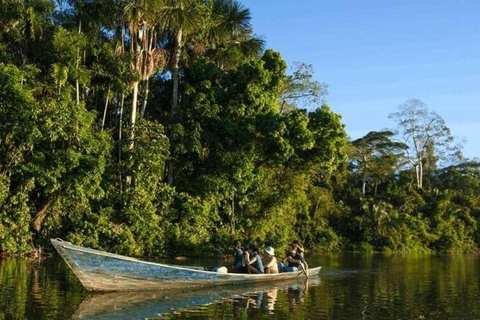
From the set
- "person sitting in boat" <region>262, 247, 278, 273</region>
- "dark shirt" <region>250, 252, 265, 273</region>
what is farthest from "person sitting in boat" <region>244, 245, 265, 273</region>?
"person sitting in boat" <region>262, 247, 278, 273</region>

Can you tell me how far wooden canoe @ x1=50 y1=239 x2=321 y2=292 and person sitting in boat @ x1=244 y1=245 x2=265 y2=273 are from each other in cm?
206

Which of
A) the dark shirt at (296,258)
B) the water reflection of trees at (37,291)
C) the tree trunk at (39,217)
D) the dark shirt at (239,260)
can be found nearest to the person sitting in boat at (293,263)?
the dark shirt at (296,258)

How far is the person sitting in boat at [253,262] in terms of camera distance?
1786cm

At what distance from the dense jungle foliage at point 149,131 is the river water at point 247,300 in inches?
223

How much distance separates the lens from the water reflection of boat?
11.6 m

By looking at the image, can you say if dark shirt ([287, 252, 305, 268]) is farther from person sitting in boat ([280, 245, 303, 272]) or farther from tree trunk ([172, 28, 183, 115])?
tree trunk ([172, 28, 183, 115])

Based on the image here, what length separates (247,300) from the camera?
46.0 ft

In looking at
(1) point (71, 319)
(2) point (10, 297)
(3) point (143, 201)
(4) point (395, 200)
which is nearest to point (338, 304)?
(1) point (71, 319)

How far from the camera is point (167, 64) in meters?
31.4

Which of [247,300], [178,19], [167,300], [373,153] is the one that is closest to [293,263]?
[247,300]

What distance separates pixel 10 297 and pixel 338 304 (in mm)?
7766

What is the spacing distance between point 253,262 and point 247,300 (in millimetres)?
3952

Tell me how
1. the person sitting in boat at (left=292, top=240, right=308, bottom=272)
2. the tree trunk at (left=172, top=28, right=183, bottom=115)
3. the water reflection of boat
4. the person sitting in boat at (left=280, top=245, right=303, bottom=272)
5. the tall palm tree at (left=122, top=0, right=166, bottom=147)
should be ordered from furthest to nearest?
the tree trunk at (left=172, top=28, right=183, bottom=115) < the tall palm tree at (left=122, top=0, right=166, bottom=147) < the person sitting in boat at (left=292, top=240, right=308, bottom=272) < the person sitting in boat at (left=280, top=245, right=303, bottom=272) < the water reflection of boat

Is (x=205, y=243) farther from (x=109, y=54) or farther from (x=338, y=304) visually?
(x=338, y=304)
